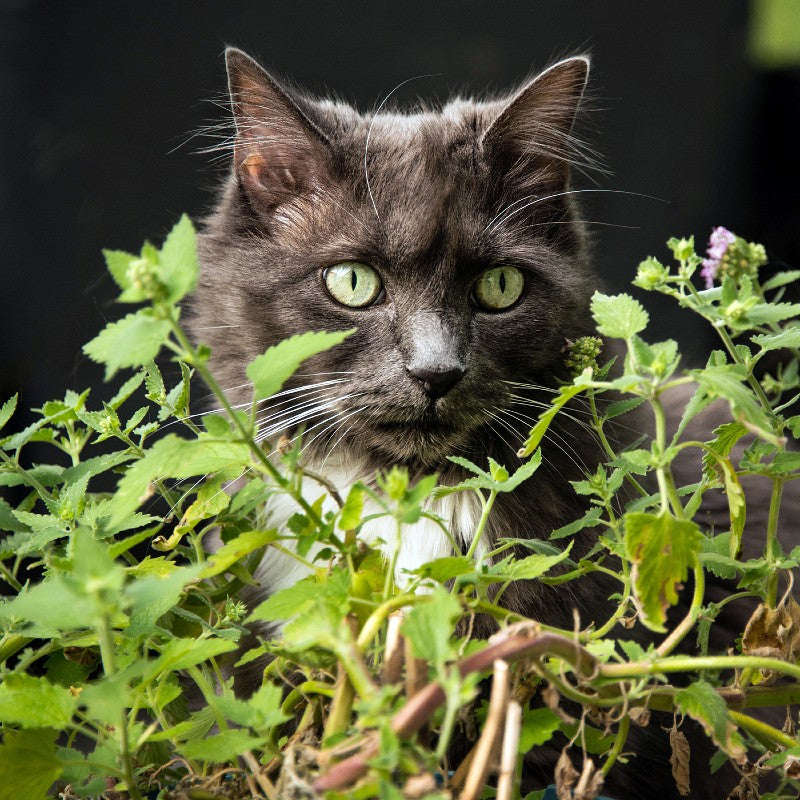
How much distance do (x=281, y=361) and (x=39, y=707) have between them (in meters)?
0.28

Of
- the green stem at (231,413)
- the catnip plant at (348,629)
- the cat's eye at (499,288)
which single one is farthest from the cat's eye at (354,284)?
the green stem at (231,413)

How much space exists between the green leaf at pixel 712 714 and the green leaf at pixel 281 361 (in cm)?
35

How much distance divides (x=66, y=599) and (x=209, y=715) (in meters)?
0.33

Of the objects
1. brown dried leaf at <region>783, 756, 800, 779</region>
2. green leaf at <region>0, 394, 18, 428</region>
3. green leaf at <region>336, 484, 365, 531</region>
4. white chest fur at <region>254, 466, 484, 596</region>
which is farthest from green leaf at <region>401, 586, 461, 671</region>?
white chest fur at <region>254, 466, 484, 596</region>

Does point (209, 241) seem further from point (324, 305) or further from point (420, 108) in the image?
point (420, 108)

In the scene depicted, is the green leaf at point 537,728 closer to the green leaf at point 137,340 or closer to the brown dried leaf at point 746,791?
the brown dried leaf at point 746,791

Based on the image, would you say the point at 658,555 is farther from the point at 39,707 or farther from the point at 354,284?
the point at 354,284

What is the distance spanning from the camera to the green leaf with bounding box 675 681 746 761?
627 mm

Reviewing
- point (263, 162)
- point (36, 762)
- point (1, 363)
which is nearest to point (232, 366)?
point (263, 162)

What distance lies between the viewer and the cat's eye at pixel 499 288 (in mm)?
1340

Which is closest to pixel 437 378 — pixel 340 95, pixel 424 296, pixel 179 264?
pixel 424 296

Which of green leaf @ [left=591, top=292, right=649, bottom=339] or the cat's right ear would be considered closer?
green leaf @ [left=591, top=292, right=649, bottom=339]

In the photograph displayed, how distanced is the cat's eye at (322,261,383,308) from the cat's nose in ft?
0.52

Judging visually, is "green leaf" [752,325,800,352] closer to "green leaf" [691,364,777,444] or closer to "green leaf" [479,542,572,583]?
"green leaf" [691,364,777,444]
